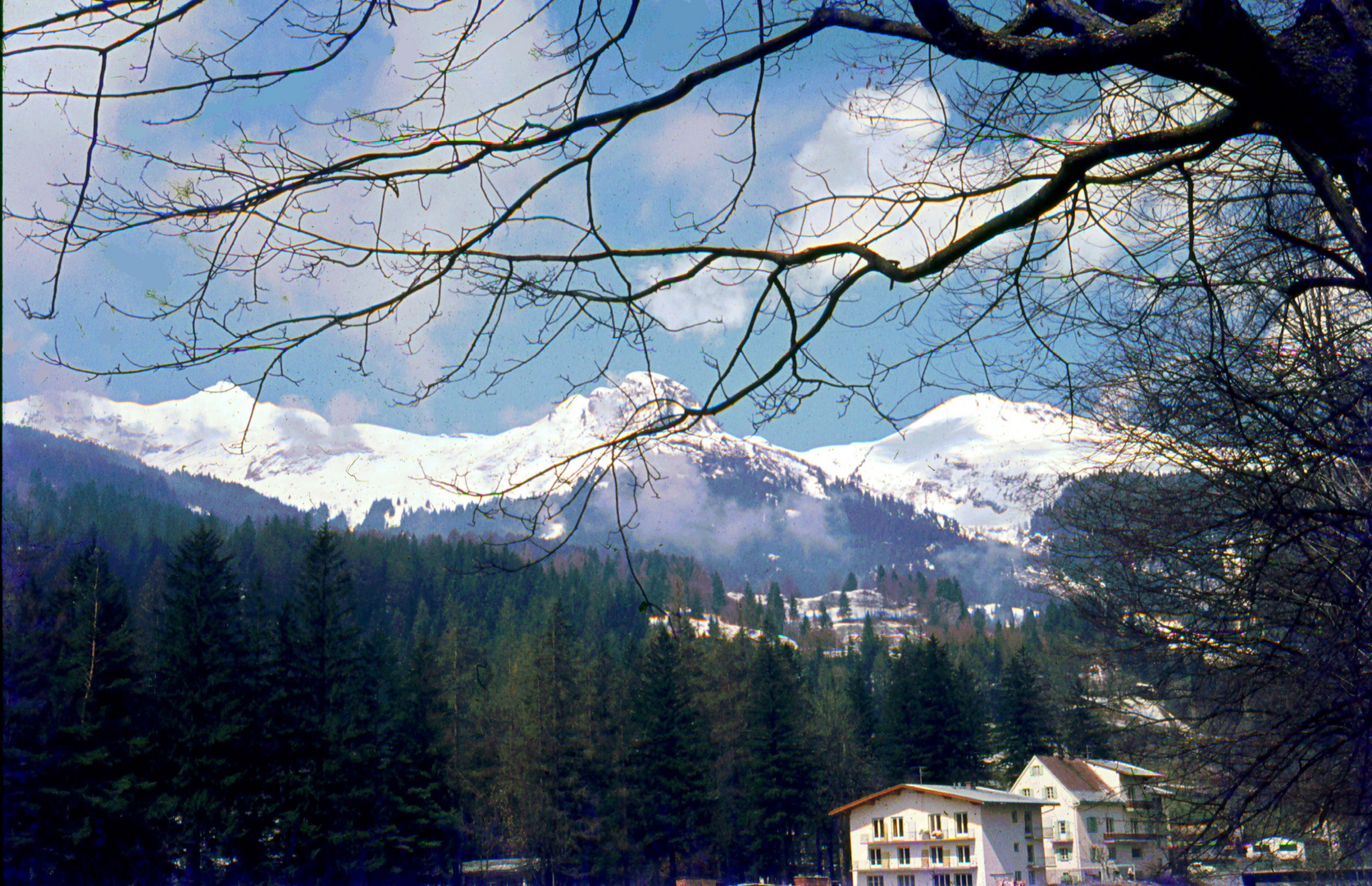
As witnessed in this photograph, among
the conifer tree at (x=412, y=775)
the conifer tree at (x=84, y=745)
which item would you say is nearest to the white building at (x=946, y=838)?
the conifer tree at (x=412, y=775)

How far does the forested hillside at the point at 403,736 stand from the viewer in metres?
24.7

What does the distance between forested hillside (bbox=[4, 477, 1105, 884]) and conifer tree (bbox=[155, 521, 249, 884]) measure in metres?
0.07

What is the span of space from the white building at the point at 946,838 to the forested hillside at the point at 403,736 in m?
3.59

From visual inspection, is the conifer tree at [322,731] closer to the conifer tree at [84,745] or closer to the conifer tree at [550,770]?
the conifer tree at [84,745]

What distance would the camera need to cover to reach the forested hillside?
2467 centimetres

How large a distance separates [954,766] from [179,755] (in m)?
36.4

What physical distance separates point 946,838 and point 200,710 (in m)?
29.5

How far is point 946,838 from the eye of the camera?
137 ft

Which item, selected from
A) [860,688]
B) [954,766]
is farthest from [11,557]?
[860,688]

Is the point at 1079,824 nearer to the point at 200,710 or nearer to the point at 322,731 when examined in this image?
the point at 322,731

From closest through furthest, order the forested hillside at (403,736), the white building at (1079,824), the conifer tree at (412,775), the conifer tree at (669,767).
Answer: the forested hillside at (403,736), the conifer tree at (412,775), the conifer tree at (669,767), the white building at (1079,824)

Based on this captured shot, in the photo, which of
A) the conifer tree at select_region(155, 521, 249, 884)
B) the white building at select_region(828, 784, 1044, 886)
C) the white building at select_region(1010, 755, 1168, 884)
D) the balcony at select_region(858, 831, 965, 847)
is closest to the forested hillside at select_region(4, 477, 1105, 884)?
the conifer tree at select_region(155, 521, 249, 884)

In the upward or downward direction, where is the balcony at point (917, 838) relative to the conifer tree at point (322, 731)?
downward

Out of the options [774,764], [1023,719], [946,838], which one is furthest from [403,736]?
[1023,719]
